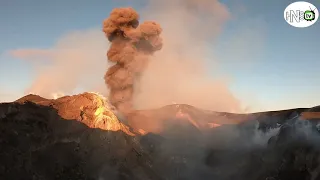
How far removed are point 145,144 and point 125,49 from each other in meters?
19.3

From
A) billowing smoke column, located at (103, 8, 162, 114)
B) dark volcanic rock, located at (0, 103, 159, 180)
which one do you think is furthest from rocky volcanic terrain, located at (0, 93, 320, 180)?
billowing smoke column, located at (103, 8, 162, 114)

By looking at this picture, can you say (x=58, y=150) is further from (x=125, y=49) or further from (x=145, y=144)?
(x=125, y=49)

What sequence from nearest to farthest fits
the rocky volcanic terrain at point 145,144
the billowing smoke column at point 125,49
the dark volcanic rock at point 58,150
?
the dark volcanic rock at point 58,150
the rocky volcanic terrain at point 145,144
the billowing smoke column at point 125,49

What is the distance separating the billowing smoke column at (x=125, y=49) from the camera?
217ft

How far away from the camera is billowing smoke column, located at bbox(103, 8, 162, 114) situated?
6625 centimetres

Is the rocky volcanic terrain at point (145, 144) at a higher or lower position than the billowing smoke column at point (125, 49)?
lower

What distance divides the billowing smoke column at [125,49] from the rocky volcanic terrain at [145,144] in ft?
19.8

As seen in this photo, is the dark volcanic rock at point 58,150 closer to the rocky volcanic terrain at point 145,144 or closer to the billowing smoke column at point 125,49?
the rocky volcanic terrain at point 145,144

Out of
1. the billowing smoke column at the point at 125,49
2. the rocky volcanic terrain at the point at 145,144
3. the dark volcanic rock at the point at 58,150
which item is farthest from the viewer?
the billowing smoke column at the point at 125,49

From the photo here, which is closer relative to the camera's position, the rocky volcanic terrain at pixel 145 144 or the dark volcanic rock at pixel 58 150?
the dark volcanic rock at pixel 58 150

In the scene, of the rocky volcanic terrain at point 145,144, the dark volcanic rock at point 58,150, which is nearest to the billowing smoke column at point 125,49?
the rocky volcanic terrain at point 145,144

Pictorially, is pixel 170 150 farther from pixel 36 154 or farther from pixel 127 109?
pixel 36 154

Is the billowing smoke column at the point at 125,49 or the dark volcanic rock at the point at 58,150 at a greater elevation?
the billowing smoke column at the point at 125,49

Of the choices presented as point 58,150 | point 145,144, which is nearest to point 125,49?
point 145,144
